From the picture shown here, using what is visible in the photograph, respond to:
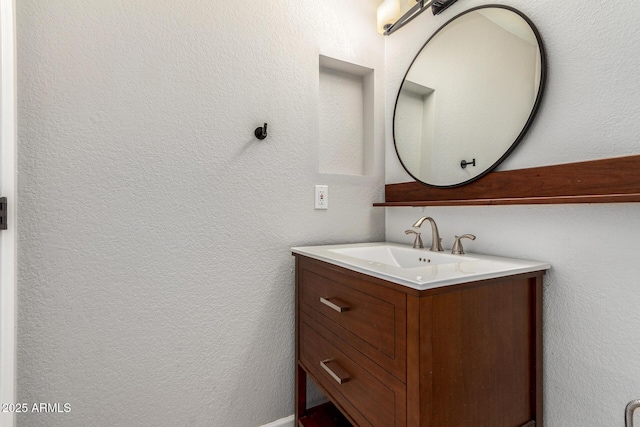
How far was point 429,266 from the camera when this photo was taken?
86 cm

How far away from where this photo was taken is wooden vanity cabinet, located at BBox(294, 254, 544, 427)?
705 millimetres

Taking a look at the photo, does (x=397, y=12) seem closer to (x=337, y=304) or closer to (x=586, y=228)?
(x=586, y=228)

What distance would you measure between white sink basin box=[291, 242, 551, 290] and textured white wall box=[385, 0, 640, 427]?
109mm

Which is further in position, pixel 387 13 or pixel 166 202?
pixel 387 13

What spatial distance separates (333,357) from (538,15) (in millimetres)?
1336

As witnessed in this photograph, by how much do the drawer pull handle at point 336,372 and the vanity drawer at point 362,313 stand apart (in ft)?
0.33

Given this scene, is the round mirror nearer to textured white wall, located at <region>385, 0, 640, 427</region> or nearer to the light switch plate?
textured white wall, located at <region>385, 0, 640, 427</region>

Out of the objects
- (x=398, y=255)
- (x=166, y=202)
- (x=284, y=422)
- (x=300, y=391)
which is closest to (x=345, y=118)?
(x=398, y=255)

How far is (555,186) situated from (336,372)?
0.90 m

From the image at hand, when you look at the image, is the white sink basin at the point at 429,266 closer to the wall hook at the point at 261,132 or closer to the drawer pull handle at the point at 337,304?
the drawer pull handle at the point at 337,304

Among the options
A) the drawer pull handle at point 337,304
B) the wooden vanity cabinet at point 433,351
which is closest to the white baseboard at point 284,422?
the wooden vanity cabinet at point 433,351

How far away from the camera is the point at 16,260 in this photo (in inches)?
37.3

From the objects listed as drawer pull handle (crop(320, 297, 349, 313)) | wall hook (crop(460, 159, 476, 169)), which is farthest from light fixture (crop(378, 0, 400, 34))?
drawer pull handle (crop(320, 297, 349, 313))

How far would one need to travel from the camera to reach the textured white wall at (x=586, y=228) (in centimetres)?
81
